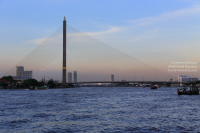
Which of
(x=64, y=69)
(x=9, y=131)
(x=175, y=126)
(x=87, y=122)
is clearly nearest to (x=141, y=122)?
(x=175, y=126)

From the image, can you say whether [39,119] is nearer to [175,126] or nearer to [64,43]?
[175,126]

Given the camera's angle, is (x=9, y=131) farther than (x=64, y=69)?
No

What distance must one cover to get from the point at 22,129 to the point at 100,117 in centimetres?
676

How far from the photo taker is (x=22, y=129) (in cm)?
1609

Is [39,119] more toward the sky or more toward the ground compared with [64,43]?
more toward the ground

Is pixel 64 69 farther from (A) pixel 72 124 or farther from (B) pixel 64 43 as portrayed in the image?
(A) pixel 72 124

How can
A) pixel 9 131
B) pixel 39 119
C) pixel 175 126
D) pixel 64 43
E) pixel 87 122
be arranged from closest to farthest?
pixel 9 131 → pixel 175 126 → pixel 87 122 → pixel 39 119 → pixel 64 43

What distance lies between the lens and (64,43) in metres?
103

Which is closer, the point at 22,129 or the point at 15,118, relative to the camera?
the point at 22,129

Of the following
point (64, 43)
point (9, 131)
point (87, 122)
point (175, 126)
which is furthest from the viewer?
point (64, 43)

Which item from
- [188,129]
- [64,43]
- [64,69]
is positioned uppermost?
[64,43]

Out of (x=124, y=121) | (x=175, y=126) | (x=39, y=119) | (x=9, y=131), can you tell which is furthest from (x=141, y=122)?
(x=9, y=131)

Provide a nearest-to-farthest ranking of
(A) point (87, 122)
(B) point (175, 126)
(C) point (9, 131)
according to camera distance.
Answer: (C) point (9, 131) < (B) point (175, 126) < (A) point (87, 122)

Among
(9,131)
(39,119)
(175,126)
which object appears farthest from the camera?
(39,119)
